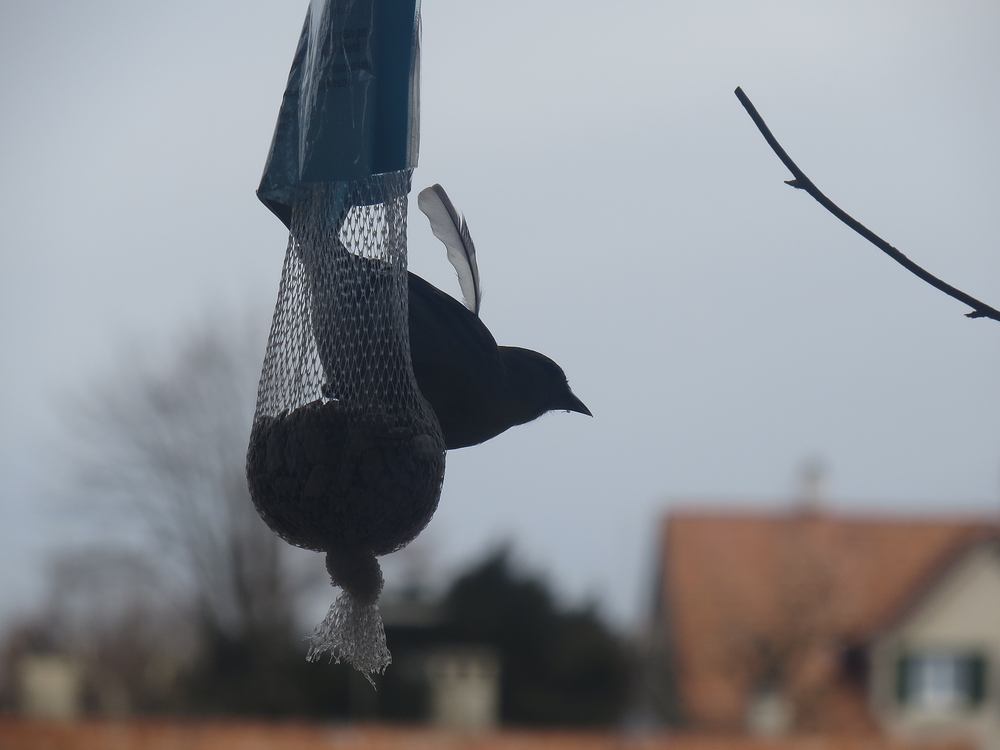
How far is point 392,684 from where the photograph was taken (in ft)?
57.8

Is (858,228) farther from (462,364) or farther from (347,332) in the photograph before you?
(347,332)

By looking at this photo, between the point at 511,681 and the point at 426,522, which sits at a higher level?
the point at 426,522

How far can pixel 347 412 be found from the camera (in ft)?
6.48

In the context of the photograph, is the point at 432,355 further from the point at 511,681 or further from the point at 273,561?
the point at 273,561

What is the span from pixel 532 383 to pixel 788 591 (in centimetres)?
1778

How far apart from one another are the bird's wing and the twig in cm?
69

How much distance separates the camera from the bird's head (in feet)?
7.18

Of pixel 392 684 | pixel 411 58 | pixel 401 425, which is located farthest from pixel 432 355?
pixel 392 684

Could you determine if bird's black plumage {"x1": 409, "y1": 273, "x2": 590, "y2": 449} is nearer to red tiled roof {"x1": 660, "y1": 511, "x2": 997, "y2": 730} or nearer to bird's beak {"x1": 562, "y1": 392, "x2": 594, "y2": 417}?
bird's beak {"x1": 562, "y1": 392, "x2": 594, "y2": 417}

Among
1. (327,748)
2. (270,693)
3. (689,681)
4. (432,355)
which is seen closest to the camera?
(432,355)

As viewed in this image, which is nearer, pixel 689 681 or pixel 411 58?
pixel 411 58

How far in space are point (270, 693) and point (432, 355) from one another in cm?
1656

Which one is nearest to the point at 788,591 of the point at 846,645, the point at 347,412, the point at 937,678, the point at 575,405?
the point at 846,645

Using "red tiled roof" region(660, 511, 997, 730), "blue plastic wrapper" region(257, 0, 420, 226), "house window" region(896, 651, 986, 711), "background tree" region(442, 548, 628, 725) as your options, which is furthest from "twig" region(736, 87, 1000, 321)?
"house window" region(896, 651, 986, 711)
